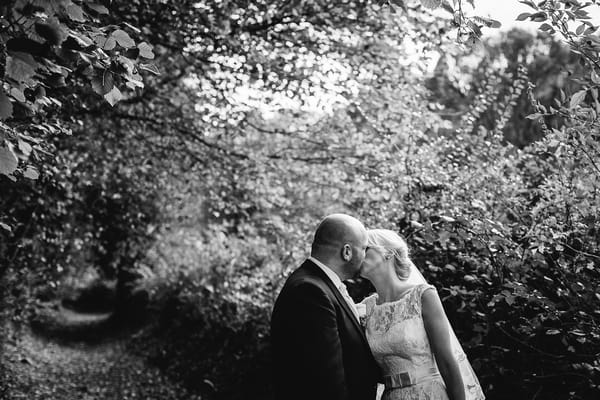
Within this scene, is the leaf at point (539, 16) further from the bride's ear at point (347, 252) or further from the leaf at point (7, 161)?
the leaf at point (7, 161)

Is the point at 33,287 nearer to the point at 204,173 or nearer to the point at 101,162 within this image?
the point at 101,162

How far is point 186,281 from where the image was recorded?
45.4ft

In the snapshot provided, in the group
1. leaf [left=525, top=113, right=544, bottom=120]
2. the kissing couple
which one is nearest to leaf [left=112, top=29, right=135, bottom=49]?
the kissing couple

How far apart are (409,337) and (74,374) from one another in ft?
36.0

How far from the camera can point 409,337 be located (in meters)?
3.46

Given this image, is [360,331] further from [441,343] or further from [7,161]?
[7,161]

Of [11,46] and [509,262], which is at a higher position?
[11,46]

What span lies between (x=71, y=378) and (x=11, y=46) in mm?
11240

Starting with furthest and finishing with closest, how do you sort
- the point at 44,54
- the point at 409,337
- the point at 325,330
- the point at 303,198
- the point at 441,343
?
1. the point at 303,198
2. the point at 409,337
3. the point at 441,343
4. the point at 325,330
5. the point at 44,54

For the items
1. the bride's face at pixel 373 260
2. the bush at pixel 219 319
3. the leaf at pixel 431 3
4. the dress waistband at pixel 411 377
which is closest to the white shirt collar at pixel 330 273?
the bride's face at pixel 373 260

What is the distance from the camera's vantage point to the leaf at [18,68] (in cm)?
225

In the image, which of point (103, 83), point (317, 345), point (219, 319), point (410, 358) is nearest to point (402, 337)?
point (410, 358)

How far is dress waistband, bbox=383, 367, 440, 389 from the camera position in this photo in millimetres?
3482

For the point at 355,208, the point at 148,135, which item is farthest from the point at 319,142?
the point at 148,135
